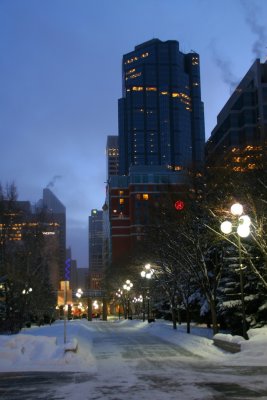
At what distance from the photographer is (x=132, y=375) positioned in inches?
638

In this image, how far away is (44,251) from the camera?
42.8 m

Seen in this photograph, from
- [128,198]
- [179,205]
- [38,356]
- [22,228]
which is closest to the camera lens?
[38,356]

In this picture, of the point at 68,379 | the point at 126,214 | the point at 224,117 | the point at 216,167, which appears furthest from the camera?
the point at 126,214

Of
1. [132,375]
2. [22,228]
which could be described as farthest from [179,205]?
[132,375]

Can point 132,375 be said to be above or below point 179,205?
below

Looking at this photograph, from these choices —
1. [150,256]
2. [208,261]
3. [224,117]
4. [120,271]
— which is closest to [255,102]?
[224,117]

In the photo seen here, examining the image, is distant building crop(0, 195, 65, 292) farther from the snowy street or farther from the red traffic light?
the snowy street

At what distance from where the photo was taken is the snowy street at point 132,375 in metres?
12.5

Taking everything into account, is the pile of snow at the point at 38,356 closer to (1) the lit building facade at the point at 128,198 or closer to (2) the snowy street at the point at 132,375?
(2) the snowy street at the point at 132,375

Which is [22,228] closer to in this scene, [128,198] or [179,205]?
[179,205]

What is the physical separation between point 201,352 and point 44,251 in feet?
69.5

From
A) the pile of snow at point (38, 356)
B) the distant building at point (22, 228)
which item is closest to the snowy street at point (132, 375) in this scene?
the pile of snow at point (38, 356)

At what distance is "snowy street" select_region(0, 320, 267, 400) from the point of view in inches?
493

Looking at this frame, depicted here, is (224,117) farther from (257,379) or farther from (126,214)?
(257,379)
